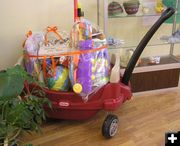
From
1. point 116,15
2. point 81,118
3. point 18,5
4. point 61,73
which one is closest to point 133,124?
point 81,118

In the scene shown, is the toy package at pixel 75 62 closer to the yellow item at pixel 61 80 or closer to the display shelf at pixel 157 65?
the yellow item at pixel 61 80

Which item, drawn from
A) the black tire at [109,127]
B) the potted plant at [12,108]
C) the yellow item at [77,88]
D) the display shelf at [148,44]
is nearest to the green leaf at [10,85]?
the potted plant at [12,108]

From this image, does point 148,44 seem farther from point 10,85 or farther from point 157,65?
point 10,85

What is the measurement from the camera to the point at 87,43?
1440 millimetres

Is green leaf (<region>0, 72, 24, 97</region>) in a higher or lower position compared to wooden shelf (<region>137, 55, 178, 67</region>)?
higher

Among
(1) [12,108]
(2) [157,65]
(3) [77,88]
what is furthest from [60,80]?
(2) [157,65]

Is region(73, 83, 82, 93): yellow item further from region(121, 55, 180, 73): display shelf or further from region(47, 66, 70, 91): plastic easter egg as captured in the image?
region(121, 55, 180, 73): display shelf

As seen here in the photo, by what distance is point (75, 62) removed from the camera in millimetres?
1446

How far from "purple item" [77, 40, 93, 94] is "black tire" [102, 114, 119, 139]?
222 mm

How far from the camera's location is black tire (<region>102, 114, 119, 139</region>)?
1.46 metres

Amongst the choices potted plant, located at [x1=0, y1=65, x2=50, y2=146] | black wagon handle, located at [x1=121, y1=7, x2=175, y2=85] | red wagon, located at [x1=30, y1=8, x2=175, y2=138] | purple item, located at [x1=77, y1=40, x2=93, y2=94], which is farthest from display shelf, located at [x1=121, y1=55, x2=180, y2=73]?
potted plant, located at [x1=0, y1=65, x2=50, y2=146]

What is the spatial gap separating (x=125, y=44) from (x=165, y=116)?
703 mm

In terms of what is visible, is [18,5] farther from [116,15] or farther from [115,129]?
[115,129]

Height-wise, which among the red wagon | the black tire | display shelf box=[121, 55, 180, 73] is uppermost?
display shelf box=[121, 55, 180, 73]
